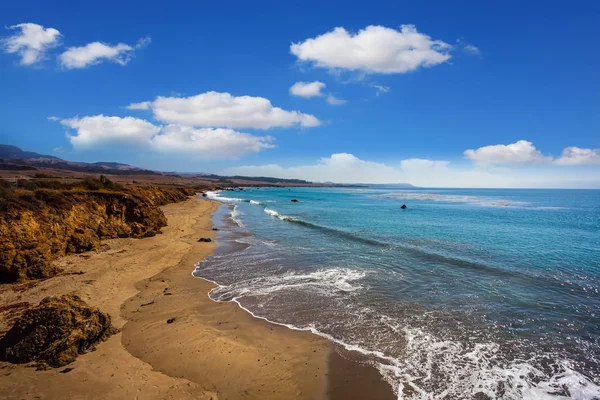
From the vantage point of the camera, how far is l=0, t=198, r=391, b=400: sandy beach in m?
7.09

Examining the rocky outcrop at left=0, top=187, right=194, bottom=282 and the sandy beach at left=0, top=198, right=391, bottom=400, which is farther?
the rocky outcrop at left=0, top=187, right=194, bottom=282

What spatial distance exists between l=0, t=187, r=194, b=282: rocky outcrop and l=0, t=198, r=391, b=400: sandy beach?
142cm

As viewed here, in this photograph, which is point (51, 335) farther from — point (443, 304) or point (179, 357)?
point (443, 304)

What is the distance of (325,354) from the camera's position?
9.09 m

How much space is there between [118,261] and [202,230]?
1399 cm

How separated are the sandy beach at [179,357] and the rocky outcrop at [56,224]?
1.42m

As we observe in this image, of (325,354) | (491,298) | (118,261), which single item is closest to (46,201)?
(118,261)

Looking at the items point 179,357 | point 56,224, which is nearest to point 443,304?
point 179,357

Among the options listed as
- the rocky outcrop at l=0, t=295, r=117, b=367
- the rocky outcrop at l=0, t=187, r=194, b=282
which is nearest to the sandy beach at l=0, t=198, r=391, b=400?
the rocky outcrop at l=0, t=295, r=117, b=367

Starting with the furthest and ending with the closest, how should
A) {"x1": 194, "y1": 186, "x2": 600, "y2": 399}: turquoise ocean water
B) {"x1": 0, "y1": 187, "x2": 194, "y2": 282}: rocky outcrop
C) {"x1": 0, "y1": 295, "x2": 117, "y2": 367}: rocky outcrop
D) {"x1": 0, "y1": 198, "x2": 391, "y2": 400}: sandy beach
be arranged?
{"x1": 0, "y1": 187, "x2": 194, "y2": 282}: rocky outcrop, {"x1": 194, "y1": 186, "x2": 600, "y2": 399}: turquoise ocean water, {"x1": 0, "y1": 295, "x2": 117, "y2": 367}: rocky outcrop, {"x1": 0, "y1": 198, "x2": 391, "y2": 400}: sandy beach

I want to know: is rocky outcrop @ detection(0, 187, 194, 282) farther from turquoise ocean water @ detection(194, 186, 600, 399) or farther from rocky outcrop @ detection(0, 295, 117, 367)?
turquoise ocean water @ detection(194, 186, 600, 399)

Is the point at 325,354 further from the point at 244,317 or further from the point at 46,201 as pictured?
the point at 46,201

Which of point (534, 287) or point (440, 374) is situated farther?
point (534, 287)

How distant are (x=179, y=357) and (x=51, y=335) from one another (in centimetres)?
358
